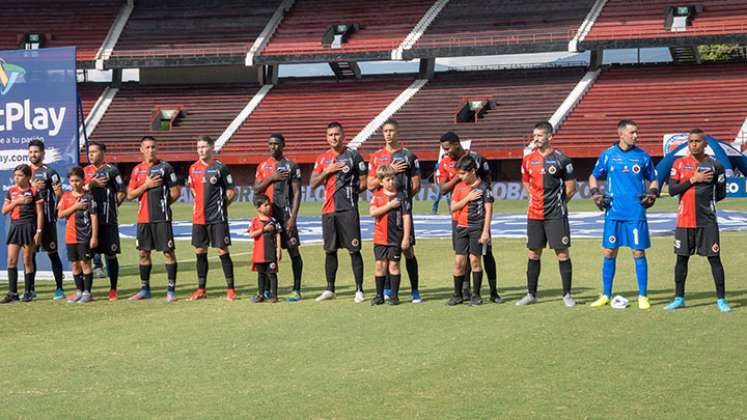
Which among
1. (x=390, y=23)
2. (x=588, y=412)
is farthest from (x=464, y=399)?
(x=390, y=23)

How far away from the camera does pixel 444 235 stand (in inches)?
1008

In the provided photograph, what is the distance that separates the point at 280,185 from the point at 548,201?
371 cm

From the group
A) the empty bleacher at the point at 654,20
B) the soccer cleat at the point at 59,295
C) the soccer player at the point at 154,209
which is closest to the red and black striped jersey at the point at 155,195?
the soccer player at the point at 154,209

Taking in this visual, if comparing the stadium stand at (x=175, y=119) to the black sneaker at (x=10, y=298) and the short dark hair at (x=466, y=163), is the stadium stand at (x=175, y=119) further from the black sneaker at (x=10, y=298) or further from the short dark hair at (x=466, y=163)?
the short dark hair at (x=466, y=163)

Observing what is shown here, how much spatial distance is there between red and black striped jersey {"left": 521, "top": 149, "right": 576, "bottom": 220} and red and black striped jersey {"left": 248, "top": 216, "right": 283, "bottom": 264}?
11.1 ft

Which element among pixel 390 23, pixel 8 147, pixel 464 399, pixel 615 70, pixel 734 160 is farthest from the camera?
pixel 390 23

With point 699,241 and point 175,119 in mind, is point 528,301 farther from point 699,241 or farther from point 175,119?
point 175,119

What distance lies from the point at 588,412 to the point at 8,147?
12869mm

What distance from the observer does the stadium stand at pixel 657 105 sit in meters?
44.3

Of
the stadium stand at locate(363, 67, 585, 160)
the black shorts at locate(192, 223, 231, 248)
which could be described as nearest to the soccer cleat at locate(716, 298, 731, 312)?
the black shorts at locate(192, 223, 231, 248)

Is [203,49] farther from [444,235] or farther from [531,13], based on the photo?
[444,235]

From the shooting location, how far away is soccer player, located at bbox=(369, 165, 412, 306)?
13.4 metres

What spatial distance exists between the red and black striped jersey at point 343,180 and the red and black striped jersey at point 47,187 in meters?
4.02

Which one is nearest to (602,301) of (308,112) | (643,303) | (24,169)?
(643,303)
